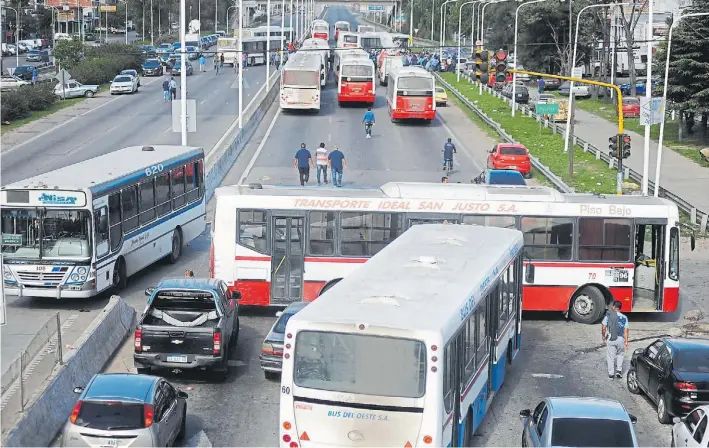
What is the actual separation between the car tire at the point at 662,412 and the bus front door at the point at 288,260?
8.76 metres

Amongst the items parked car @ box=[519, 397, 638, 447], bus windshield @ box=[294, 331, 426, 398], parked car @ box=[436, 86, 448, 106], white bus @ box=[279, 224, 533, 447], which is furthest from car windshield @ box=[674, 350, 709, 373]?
parked car @ box=[436, 86, 448, 106]

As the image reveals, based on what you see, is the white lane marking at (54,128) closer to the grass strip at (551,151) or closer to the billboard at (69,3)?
the grass strip at (551,151)

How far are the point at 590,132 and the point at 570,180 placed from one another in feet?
69.7

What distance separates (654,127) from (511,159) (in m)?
24.5

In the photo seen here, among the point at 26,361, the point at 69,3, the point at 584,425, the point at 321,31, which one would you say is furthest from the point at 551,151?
the point at 69,3

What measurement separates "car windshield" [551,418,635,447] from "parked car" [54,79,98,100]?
60.5 m

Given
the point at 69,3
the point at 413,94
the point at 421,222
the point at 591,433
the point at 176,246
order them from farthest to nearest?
the point at 69,3 → the point at 413,94 → the point at 176,246 → the point at 421,222 → the point at 591,433

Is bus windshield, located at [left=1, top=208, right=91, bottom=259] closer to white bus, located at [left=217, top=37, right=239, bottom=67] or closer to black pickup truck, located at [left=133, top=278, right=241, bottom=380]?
black pickup truck, located at [left=133, top=278, right=241, bottom=380]

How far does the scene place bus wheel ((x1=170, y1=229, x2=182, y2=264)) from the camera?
98.8 ft

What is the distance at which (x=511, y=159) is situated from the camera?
46125 millimetres

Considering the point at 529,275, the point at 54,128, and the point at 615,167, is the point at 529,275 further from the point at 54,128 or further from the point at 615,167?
the point at 54,128

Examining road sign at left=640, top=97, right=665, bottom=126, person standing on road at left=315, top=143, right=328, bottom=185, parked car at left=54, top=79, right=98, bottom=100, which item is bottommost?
person standing on road at left=315, top=143, right=328, bottom=185

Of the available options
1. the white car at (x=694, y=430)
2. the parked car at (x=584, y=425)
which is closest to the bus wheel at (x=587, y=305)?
the white car at (x=694, y=430)

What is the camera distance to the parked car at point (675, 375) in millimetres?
17391
